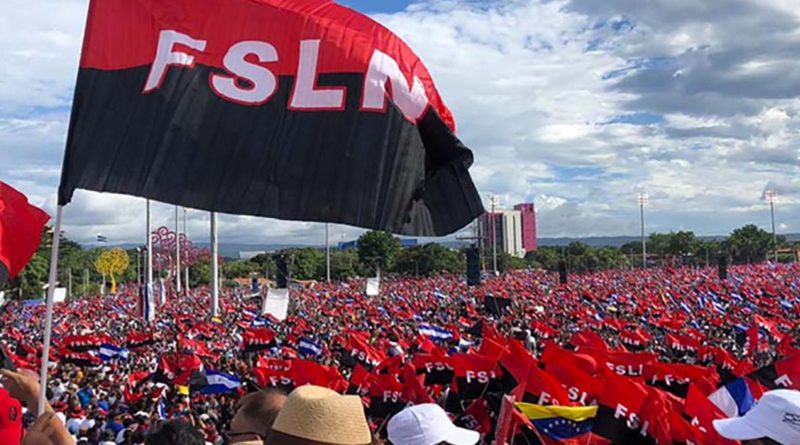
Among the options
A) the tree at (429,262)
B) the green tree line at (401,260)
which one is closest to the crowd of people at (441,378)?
the green tree line at (401,260)

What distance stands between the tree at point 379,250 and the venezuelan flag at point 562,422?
84.9m

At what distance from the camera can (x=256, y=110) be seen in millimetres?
4883

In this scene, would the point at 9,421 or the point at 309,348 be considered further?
the point at 309,348

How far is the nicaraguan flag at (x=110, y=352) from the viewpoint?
17703 millimetres

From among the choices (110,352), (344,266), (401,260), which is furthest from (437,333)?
(344,266)

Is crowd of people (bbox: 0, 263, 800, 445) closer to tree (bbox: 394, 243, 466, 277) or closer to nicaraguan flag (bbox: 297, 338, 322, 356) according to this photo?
nicaraguan flag (bbox: 297, 338, 322, 356)

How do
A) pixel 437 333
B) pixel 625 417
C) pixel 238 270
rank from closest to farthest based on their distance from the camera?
pixel 625 417, pixel 437 333, pixel 238 270

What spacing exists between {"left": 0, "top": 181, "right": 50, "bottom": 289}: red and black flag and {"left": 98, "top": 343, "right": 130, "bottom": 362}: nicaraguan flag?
531 inches

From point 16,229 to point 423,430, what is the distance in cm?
299

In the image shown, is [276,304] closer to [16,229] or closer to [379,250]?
[16,229]

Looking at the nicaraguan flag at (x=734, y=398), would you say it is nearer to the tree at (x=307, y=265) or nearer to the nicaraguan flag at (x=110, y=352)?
the nicaraguan flag at (x=110, y=352)

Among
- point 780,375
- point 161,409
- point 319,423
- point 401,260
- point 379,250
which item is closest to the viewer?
point 319,423

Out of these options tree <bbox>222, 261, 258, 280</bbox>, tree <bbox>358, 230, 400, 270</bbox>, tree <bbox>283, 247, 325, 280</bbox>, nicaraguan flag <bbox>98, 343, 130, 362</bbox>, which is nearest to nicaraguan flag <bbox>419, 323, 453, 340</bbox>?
nicaraguan flag <bbox>98, 343, 130, 362</bbox>

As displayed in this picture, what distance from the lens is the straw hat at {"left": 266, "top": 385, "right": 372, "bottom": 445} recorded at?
7.10 feet
